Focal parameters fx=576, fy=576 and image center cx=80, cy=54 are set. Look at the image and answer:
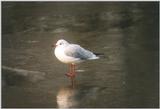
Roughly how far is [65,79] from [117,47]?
2.12m

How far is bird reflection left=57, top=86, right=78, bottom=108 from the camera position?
27.7ft

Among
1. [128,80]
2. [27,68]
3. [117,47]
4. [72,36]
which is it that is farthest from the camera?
[72,36]

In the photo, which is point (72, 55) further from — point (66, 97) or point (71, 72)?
point (66, 97)

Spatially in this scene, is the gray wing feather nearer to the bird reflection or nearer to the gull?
the gull

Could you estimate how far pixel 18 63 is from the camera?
10.6 metres

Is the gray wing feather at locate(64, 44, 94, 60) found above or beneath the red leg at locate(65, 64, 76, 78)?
above

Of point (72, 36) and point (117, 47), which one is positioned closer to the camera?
point (117, 47)

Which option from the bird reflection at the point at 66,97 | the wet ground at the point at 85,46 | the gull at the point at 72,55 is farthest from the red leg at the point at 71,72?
the bird reflection at the point at 66,97

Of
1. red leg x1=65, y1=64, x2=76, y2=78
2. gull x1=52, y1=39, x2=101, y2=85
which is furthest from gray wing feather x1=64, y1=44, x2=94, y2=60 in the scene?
red leg x1=65, y1=64, x2=76, y2=78

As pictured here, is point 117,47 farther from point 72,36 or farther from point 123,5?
point 123,5

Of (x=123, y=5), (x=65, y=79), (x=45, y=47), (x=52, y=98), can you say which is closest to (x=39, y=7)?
(x=123, y=5)

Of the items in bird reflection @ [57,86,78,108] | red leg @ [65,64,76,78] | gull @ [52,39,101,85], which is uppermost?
gull @ [52,39,101,85]

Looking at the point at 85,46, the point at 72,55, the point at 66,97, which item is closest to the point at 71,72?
the point at 72,55

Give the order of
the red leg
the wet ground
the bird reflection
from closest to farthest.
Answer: the bird reflection → the wet ground → the red leg
